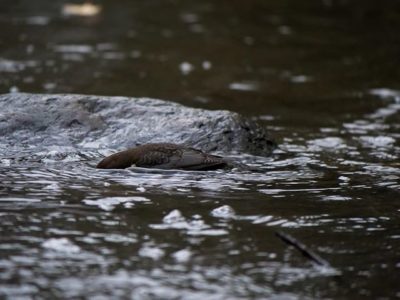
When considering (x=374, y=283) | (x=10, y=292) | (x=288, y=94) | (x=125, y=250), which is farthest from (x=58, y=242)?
(x=288, y=94)

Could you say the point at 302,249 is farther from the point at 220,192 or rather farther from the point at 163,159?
the point at 163,159

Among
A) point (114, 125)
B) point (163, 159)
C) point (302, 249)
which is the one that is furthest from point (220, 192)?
point (114, 125)

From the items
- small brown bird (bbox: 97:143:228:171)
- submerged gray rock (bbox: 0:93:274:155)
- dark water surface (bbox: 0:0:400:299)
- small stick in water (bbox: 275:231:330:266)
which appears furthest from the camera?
submerged gray rock (bbox: 0:93:274:155)

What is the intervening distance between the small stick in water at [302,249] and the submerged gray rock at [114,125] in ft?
6.38

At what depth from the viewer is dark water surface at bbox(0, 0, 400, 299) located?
11.4ft

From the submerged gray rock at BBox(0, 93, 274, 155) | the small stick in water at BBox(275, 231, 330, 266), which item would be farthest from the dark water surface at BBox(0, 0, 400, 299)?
the submerged gray rock at BBox(0, 93, 274, 155)

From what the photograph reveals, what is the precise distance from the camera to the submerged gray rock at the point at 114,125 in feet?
18.5

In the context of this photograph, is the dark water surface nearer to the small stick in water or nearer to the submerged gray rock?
the small stick in water

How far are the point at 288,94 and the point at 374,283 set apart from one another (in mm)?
4859

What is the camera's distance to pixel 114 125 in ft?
19.2

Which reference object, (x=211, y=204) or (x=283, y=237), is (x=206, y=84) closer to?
(x=211, y=204)

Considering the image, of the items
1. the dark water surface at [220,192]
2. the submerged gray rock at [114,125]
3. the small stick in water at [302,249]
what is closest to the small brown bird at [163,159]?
the dark water surface at [220,192]

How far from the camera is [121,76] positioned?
8617 millimetres

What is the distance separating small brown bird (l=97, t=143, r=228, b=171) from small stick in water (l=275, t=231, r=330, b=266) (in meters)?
1.40
